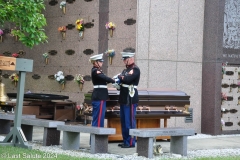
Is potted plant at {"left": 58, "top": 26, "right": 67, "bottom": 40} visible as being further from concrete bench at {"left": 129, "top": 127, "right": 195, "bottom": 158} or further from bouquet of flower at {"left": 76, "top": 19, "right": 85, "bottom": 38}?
concrete bench at {"left": 129, "top": 127, "right": 195, "bottom": 158}

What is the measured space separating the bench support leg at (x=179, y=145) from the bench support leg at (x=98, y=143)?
1.39 metres

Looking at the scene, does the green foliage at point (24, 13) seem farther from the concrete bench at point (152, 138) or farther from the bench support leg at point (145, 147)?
the bench support leg at point (145, 147)

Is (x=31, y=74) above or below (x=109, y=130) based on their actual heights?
above

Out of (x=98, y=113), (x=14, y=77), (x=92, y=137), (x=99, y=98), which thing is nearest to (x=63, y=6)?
(x=14, y=77)

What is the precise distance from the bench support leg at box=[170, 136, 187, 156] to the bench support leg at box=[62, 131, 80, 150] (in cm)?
189

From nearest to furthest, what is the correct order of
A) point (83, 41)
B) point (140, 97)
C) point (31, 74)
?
point (140, 97), point (83, 41), point (31, 74)

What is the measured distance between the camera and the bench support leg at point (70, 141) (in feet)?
32.9

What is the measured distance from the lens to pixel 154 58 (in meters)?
13.5

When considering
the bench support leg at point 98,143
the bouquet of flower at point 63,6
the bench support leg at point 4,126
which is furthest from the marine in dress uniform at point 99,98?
the bouquet of flower at point 63,6

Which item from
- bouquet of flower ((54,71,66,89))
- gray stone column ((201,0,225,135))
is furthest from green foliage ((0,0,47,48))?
gray stone column ((201,0,225,135))

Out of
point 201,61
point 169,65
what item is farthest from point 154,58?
point 201,61

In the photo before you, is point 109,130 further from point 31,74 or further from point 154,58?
point 31,74

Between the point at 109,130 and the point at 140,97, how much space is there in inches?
90.1

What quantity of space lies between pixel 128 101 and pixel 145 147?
4.79 ft
